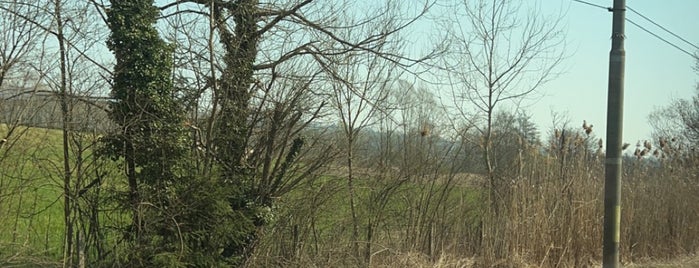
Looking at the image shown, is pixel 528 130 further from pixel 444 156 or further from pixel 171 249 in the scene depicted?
pixel 171 249

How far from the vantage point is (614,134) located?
1132 cm

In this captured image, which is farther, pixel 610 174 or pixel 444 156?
pixel 444 156

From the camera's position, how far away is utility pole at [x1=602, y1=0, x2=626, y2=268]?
11320 mm

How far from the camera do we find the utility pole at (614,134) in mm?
11320

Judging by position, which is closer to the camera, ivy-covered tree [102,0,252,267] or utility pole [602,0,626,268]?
ivy-covered tree [102,0,252,267]

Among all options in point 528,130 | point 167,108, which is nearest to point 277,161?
point 167,108

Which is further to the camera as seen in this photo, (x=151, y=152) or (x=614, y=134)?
(x=614, y=134)

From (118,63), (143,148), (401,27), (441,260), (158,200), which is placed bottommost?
(441,260)

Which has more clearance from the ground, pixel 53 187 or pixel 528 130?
pixel 528 130

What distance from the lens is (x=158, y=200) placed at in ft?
28.0

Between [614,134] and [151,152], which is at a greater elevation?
[614,134]

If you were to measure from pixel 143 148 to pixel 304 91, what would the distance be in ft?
8.90

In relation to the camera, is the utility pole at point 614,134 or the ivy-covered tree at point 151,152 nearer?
the ivy-covered tree at point 151,152

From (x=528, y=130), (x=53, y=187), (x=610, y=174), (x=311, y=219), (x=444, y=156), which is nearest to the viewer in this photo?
(x=53, y=187)
